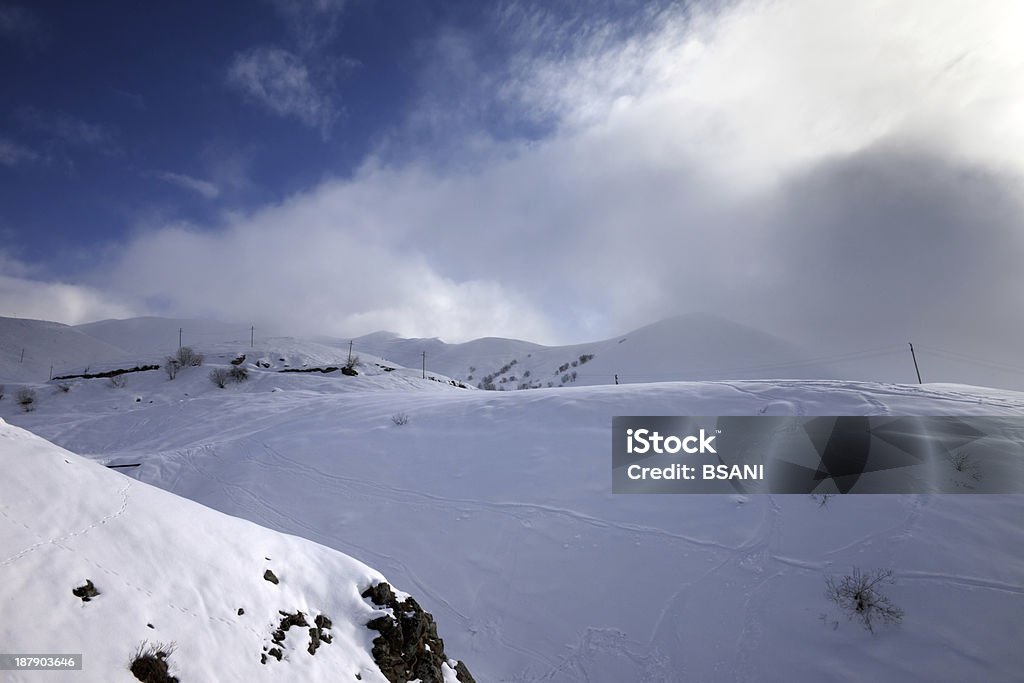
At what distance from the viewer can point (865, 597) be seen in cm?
685

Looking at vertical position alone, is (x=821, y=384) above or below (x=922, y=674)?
above

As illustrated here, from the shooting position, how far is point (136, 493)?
4746 millimetres

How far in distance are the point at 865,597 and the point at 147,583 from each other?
8.62 metres

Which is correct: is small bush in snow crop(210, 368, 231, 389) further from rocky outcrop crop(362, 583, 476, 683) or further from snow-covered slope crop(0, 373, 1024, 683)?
rocky outcrop crop(362, 583, 476, 683)

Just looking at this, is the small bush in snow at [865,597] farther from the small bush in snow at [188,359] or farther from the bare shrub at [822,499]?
the small bush in snow at [188,359]

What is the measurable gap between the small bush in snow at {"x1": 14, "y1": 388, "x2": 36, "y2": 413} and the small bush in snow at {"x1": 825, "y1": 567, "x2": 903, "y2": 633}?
33.9 m

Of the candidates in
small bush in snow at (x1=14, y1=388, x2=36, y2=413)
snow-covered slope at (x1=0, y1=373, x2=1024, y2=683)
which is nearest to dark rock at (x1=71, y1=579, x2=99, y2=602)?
snow-covered slope at (x1=0, y1=373, x2=1024, y2=683)

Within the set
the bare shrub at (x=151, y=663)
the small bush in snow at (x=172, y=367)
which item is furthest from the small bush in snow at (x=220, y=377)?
the bare shrub at (x=151, y=663)

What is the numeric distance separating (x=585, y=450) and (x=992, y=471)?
7.43m

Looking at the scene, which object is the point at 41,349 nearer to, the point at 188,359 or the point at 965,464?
the point at 188,359

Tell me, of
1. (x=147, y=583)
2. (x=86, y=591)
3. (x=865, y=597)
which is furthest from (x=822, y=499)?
(x=86, y=591)

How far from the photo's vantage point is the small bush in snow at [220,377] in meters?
27.6

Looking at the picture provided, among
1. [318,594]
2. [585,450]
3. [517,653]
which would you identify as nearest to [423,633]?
[318,594]

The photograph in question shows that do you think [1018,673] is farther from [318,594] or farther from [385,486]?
[385,486]
